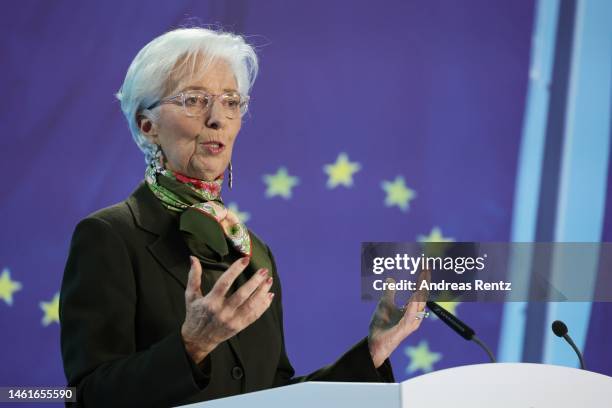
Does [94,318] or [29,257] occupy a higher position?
[29,257]

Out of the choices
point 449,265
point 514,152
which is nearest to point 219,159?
point 449,265

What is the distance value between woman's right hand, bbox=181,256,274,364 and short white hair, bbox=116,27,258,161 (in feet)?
2.21

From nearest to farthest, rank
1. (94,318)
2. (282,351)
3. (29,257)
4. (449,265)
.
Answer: (94,318)
(282,351)
(449,265)
(29,257)

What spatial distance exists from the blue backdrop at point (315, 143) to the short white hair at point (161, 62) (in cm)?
77

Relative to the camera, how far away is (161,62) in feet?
6.73

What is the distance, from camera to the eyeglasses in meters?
2.07

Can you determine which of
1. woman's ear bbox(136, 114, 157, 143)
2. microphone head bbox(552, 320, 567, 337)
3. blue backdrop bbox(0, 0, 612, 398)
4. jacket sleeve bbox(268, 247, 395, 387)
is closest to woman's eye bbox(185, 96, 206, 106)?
woman's ear bbox(136, 114, 157, 143)

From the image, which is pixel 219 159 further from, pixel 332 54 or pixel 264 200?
pixel 332 54

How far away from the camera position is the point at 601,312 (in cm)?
297

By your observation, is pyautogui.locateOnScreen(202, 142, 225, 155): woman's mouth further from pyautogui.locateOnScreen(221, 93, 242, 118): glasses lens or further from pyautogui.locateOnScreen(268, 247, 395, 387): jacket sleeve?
pyautogui.locateOnScreen(268, 247, 395, 387): jacket sleeve

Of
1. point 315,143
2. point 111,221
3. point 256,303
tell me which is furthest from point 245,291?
point 315,143

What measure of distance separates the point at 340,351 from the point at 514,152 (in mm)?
876

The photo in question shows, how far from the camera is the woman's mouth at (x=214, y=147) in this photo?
2115mm

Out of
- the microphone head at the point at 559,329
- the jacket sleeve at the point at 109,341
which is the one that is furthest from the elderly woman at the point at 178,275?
the microphone head at the point at 559,329
